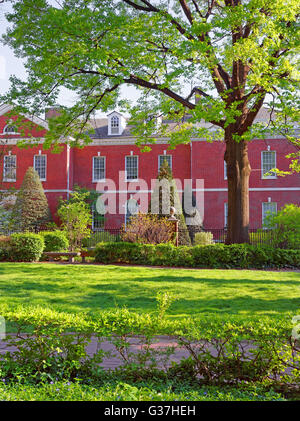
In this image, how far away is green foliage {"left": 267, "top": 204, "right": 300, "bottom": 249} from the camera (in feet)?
53.3

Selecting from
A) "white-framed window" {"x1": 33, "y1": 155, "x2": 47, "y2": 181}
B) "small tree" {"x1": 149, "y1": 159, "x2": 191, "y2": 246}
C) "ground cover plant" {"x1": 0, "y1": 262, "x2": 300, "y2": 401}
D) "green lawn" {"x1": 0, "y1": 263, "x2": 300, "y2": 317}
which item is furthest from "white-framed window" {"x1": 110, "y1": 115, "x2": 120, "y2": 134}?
"ground cover plant" {"x1": 0, "y1": 262, "x2": 300, "y2": 401}

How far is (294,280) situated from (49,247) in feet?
37.2

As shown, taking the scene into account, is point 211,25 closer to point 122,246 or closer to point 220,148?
point 122,246

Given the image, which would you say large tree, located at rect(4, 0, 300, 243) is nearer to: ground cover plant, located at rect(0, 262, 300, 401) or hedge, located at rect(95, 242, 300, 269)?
hedge, located at rect(95, 242, 300, 269)

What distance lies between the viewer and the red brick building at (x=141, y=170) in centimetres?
2848

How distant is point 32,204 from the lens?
26688 millimetres

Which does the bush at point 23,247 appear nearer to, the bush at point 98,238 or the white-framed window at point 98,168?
the bush at point 98,238

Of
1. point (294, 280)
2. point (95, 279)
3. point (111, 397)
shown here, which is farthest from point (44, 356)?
point (294, 280)

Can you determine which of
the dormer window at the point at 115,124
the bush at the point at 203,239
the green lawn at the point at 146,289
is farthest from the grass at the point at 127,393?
the dormer window at the point at 115,124

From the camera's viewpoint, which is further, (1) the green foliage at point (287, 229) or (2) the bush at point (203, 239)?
(2) the bush at point (203, 239)

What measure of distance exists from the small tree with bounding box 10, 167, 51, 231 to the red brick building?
2011 mm

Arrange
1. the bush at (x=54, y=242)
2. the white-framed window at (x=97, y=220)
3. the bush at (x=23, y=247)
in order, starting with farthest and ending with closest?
the white-framed window at (x=97, y=220) → the bush at (x=54, y=242) → the bush at (x=23, y=247)

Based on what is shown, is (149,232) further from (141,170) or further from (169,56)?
(141,170)

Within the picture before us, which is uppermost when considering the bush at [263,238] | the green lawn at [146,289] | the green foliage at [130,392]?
the bush at [263,238]
